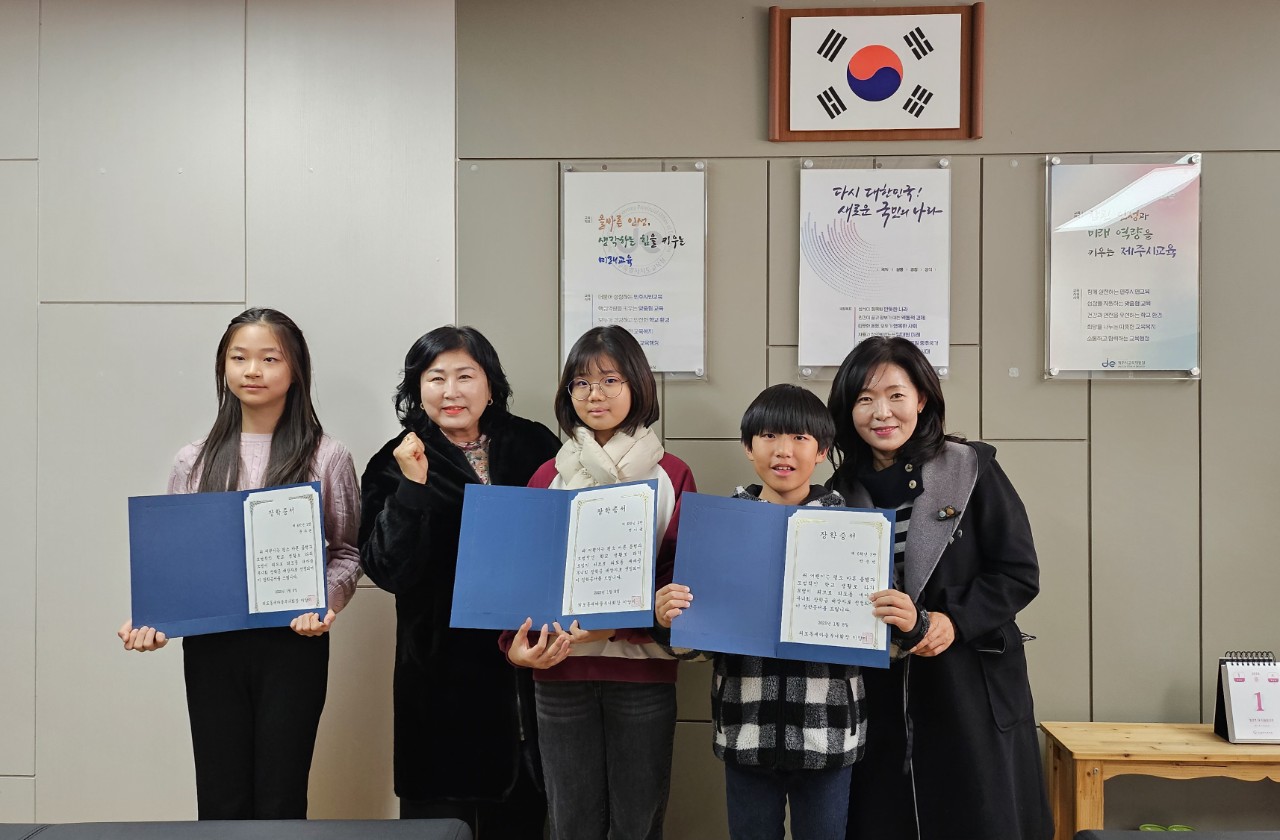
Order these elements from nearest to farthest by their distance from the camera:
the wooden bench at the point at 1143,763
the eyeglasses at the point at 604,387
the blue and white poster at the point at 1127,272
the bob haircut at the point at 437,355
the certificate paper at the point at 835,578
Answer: the certificate paper at the point at 835,578, the eyeglasses at the point at 604,387, the bob haircut at the point at 437,355, the wooden bench at the point at 1143,763, the blue and white poster at the point at 1127,272

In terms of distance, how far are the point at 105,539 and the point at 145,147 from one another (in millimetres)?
1211

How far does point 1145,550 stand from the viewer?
7.86ft

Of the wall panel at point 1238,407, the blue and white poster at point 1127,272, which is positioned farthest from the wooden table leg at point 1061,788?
the blue and white poster at point 1127,272

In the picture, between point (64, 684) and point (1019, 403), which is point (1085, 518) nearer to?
point (1019, 403)

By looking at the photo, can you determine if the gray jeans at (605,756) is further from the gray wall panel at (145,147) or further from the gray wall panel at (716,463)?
the gray wall panel at (145,147)

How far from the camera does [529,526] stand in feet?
5.84

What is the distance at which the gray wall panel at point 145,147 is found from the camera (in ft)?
8.29

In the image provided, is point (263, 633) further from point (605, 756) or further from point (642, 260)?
point (642, 260)

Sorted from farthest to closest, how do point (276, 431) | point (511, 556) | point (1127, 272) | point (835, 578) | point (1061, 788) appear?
point (1127, 272)
point (1061, 788)
point (276, 431)
point (511, 556)
point (835, 578)

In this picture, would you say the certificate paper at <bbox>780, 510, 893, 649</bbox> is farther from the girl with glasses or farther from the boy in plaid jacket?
the girl with glasses

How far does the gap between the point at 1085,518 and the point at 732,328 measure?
1.17 m

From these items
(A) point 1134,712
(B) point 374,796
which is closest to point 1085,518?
(A) point 1134,712

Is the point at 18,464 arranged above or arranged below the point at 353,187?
below

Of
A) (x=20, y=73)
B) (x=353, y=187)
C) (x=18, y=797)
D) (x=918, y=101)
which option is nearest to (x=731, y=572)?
(x=918, y=101)
